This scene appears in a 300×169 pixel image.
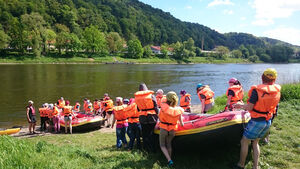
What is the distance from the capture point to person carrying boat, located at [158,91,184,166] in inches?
171

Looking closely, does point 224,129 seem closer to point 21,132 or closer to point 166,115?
point 166,115

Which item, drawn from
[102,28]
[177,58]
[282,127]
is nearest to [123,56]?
[177,58]

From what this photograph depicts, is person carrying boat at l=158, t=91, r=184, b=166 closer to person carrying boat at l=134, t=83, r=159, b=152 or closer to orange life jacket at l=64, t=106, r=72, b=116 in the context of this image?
person carrying boat at l=134, t=83, r=159, b=152

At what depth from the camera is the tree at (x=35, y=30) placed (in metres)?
55.0

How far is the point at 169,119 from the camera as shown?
441cm

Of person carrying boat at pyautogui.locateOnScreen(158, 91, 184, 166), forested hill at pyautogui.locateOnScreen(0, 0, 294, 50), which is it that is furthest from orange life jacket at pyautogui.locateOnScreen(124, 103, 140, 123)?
forested hill at pyautogui.locateOnScreen(0, 0, 294, 50)

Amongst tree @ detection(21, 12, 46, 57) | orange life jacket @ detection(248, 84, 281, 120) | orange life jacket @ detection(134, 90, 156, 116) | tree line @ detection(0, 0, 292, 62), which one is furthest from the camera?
tree line @ detection(0, 0, 292, 62)

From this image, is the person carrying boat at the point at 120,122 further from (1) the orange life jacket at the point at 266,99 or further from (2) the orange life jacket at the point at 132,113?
(1) the orange life jacket at the point at 266,99

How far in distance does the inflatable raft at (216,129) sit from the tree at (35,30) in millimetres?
58750

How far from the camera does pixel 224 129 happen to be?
178 inches

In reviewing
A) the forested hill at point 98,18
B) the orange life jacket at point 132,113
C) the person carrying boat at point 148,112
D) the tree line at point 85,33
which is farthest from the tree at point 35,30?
the person carrying boat at point 148,112

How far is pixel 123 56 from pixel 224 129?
7442 cm

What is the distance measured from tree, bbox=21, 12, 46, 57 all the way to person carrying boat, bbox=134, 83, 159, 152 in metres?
57.8

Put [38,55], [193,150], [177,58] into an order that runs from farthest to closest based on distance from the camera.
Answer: [177,58]
[38,55]
[193,150]
